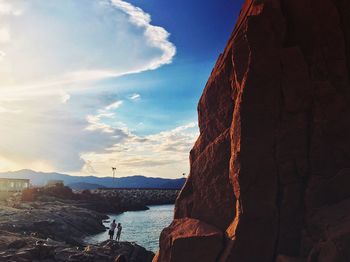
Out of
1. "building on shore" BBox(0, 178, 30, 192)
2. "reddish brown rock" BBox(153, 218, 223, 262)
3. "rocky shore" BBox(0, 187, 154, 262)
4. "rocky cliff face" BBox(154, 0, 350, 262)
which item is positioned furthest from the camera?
"building on shore" BBox(0, 178, 30, 192)

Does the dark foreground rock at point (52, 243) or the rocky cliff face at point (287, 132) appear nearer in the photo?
the rocky cliff face at point (287, 132)

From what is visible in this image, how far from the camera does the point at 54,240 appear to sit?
51531 mm

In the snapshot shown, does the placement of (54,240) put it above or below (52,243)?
below

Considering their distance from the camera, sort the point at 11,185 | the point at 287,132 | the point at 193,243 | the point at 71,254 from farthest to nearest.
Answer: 1. the point at 11,185
2. the point at 71,254
3. the point at 193,243
4. the point at 287,132

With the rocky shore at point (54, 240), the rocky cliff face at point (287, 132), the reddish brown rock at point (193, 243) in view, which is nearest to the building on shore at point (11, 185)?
the rocky shore at point (54, 240)

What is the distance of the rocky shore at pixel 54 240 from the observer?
37906 millimetres

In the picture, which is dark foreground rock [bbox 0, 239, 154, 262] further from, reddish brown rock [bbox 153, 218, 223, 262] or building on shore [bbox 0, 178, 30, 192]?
building on shore [bbox 0, 178, 30, 192]

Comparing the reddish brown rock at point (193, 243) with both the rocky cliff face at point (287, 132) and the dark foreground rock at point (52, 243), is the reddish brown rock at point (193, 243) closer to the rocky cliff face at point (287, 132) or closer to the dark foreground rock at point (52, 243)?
the rocky cliff face at point (287, 132)

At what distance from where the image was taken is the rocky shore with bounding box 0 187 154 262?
3791 cm

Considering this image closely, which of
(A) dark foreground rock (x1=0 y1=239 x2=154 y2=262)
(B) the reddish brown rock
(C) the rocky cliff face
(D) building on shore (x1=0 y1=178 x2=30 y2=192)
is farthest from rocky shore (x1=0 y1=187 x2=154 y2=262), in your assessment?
(D) building on shore (x1=0 y1=178 x2=30 y2=192)

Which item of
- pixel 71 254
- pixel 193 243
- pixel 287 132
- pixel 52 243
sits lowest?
pixel 71 254

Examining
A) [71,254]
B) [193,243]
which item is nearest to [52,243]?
[71,254]

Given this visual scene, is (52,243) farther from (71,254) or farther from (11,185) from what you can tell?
(11,185)

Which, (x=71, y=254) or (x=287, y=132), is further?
(x=71, y=254)
